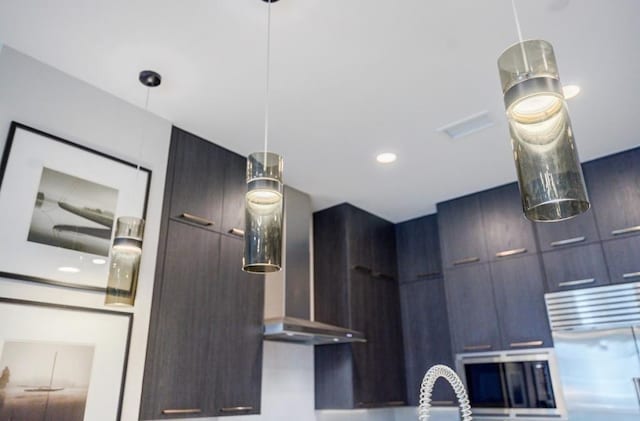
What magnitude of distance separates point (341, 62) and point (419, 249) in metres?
2.55

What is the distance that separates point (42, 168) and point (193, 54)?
890mm

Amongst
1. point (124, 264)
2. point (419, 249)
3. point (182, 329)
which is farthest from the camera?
point (419, 249)

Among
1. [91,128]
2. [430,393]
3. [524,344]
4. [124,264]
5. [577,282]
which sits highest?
A: [91,128]

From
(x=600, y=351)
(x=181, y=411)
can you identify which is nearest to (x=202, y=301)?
(x=181, y=411)

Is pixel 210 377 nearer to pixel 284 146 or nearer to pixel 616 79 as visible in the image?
pixel 284 146

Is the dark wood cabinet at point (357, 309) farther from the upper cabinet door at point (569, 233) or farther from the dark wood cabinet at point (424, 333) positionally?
the upper cabinet door at point (569, 233)

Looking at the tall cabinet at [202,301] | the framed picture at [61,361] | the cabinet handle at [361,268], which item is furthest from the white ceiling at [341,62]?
the framed picture at [61,361]

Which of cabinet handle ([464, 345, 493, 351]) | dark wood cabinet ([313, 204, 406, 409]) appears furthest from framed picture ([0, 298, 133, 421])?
cabinet handle ([464, 345, 493, 351])

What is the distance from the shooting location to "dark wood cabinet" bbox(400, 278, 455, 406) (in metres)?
4.00

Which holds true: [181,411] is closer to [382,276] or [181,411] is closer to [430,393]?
[430,393]

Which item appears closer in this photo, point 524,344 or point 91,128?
point 91,128

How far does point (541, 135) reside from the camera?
1242mm

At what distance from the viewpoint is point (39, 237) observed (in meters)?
2.08

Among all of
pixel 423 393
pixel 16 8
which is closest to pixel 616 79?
pixel 423 393
